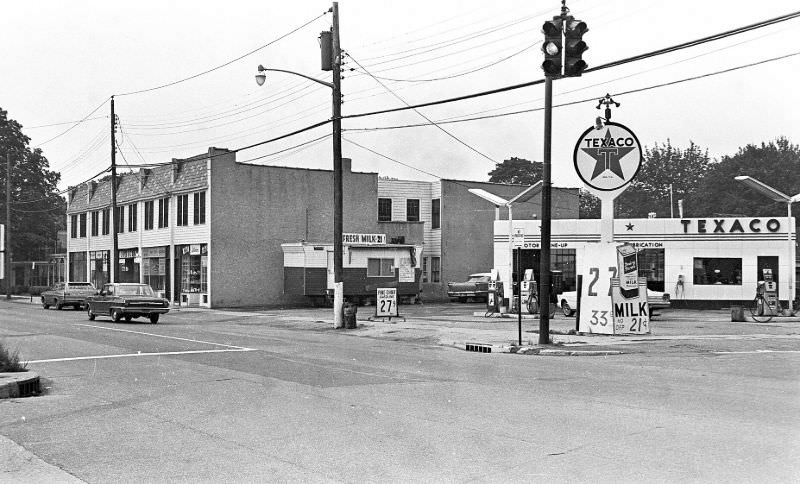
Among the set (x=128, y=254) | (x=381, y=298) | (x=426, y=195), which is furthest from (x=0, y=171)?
(x=381, y=298)

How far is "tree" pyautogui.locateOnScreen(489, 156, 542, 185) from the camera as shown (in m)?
95.3

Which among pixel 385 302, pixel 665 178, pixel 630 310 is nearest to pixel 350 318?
pixel 385 302

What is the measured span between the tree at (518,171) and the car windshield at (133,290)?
224 feet

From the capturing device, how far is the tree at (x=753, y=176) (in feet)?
231

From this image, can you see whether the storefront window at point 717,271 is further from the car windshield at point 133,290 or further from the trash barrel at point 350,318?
the car windshield at point 133,290

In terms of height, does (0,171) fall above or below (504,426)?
above

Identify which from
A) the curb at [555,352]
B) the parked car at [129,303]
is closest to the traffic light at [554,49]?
the curb at [555,352]

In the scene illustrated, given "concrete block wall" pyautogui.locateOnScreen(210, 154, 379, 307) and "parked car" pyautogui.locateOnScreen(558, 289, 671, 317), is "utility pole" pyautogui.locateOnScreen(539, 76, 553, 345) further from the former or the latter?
"concrete block wall" pyautogui.locateOnScreen(210, 154, 379, 307)

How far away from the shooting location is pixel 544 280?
63.9 ft

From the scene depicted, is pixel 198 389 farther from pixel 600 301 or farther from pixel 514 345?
pixel 600 301

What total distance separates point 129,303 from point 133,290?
1175mm

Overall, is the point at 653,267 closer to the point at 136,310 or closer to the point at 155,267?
the point at 136,310

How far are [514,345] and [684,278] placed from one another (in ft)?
74.8

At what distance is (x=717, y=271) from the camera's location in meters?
39.6
